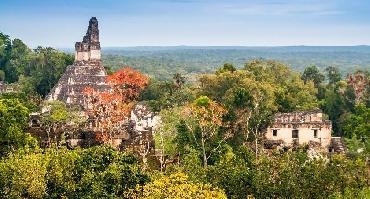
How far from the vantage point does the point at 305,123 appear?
53094 millimetres

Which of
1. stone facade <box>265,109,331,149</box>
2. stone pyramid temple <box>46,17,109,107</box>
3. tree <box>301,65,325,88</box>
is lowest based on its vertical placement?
stone facade <box>265,109,331,149</box>

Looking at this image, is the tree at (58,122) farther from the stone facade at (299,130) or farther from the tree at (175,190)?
the tree at (175,190)

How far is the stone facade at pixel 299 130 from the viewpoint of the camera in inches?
2095

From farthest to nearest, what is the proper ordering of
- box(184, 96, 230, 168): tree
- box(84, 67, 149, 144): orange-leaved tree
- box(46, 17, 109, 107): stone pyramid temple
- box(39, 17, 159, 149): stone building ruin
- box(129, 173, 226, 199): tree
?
box(46, 17, 109, 107): stone pyramid temple < box(39, 17, 159, 149): stone building ruin < box(84, 67, 149, 144): orange-leaved tree < box(184, 96, 230, 168): tree < box(129, 173, 226, 199): tree

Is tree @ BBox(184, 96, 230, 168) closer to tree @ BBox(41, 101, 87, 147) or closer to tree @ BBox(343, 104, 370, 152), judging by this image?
tree @ BBox(41, 101, 87, 147)

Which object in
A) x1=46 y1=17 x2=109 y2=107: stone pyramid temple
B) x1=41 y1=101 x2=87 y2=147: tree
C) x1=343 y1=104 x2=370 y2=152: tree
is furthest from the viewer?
x1=46 y1=17 x2=109 y2=107: stone pyramid temple

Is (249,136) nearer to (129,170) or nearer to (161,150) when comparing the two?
(161,150)

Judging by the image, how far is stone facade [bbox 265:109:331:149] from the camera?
53.2 meters

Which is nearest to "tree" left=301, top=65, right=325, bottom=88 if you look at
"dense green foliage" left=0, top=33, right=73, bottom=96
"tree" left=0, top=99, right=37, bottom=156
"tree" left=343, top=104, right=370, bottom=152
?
"tree" left=343, top=104, right=370, bottom=152

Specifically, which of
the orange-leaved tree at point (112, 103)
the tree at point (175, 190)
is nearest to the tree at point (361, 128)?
Answer: the orange-leaved tree at point (112, 103)

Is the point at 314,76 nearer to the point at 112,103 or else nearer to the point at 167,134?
the point at 112,103

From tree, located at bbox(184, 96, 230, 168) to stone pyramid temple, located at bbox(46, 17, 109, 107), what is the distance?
48.2 ft

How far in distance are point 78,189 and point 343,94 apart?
4691cm

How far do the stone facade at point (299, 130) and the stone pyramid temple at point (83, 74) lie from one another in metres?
16.6
